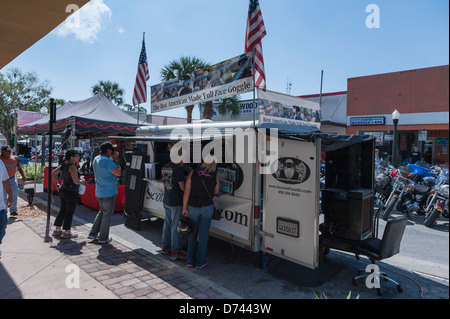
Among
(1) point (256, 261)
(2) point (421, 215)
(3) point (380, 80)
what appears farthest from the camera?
(3) point (380, 80)

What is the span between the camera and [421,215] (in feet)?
27.9

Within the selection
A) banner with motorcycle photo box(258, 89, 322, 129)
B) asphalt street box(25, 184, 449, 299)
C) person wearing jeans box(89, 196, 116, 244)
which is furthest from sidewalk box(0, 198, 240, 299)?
banner with motorcycle photo box(258, 89, 322, 129)

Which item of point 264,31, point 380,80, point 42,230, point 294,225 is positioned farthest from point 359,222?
point 380,80

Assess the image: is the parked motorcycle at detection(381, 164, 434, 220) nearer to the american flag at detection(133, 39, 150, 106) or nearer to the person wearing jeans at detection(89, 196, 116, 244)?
the person wearing jeans at detection(89, 196, 116, 244)

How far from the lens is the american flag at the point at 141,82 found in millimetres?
9703

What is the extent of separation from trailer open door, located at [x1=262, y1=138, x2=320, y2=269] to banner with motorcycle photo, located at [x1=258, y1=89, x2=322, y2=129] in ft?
4.57

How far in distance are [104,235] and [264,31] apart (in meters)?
4.83

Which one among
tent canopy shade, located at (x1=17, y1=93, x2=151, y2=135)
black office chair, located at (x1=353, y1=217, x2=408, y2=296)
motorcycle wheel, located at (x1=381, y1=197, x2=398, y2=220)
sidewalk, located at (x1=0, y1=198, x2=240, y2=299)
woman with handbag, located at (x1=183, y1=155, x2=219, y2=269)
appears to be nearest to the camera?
sidewalk, located at (x1=0, y1=198, x2=240, y2=299)

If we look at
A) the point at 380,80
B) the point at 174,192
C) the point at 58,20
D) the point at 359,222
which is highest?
the point at 380,80

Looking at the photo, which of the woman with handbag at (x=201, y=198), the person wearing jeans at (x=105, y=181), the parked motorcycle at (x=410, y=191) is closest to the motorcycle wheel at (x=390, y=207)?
the parked motorcycle at (x=410, y=191)

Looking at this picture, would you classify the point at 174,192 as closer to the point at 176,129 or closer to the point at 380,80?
the point at 176,129

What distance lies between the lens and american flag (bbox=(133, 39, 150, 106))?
970cm
